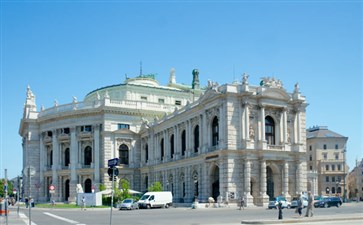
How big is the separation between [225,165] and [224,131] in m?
3.82

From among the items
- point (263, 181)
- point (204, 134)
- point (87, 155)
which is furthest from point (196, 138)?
point (87, 155)

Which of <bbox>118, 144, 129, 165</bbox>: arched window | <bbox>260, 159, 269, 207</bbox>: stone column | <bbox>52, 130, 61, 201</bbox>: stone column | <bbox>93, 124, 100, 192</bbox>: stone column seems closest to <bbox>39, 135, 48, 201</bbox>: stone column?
<bbox>52, 130, 61, 201</bbox>: stone column

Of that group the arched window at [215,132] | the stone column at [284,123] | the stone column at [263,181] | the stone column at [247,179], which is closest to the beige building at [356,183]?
the stone column at [284,123]

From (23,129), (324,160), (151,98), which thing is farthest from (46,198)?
(324,160)

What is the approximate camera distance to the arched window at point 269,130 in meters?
61.5

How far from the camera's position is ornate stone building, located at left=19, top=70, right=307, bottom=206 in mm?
58406

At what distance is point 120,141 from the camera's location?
8275 centimetres

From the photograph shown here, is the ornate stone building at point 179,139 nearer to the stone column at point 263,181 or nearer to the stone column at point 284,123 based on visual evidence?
the stone column at point 263,181

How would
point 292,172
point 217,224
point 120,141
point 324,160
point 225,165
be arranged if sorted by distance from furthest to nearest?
point 324,160, point 120,141, point 292,172, point 225,165, point 217,224

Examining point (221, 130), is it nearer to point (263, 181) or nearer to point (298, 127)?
point (263, 181)

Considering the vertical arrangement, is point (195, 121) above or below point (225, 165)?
above

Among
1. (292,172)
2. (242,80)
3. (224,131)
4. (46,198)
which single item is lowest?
(46,198)

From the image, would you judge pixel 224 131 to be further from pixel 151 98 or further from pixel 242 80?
pixel 151 98

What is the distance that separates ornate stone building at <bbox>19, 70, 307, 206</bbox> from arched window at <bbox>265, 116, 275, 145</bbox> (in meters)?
0.12
